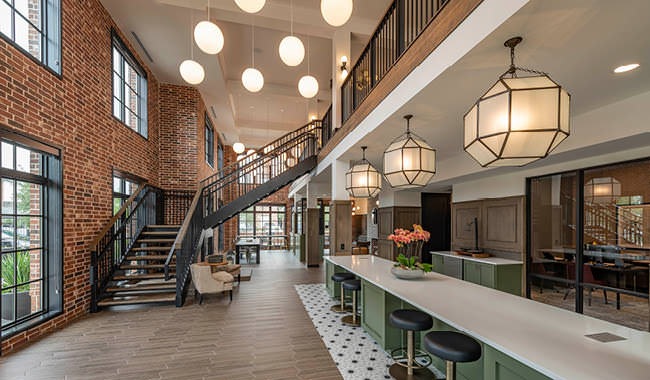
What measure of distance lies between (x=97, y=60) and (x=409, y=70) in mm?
5398

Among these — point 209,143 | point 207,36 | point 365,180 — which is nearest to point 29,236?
point 207,36

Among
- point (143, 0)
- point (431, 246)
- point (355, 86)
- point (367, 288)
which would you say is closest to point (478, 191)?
point (431, 246)

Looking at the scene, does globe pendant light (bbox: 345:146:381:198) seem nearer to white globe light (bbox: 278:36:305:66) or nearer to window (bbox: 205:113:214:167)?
white globe light (bbox: 278:36:305:66)

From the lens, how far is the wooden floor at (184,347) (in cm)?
312

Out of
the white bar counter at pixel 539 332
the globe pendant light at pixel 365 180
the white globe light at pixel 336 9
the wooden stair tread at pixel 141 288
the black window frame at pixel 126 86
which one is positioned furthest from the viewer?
the black window frame at pixel 126 86

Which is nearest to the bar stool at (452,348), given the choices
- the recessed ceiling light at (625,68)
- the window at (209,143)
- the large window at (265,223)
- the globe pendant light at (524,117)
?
the globe pendant light at (524,117)

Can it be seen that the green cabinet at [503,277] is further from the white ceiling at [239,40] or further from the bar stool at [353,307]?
the white ceiling at [239,40]

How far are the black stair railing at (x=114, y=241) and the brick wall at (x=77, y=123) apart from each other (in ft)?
0.38

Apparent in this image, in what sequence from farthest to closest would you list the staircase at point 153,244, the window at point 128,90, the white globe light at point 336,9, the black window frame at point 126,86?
the window at point 128,90
the black window frame at point 126,86
the staircase at point 153,244
the white globe light at point 336,9

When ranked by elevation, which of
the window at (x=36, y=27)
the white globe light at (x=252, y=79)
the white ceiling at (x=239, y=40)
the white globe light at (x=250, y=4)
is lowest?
the white globe light at (x=252, y=79)

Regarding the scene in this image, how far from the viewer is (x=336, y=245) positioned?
6328 mm

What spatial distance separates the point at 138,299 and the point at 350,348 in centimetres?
398

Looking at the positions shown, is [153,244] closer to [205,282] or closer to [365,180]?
[205,282]

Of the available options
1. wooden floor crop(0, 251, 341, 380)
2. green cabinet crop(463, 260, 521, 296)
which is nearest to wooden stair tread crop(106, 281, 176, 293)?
wooden floor crop(0, 251, 341, 380)
